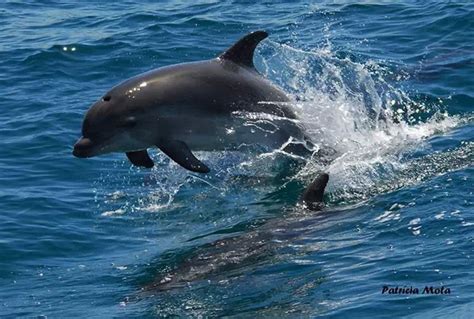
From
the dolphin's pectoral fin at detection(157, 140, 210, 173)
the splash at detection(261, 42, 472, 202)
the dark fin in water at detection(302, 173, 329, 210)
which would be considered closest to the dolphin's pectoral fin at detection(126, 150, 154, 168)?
the dolphin's pectoral fin at detection(157, 140, 210, 173)

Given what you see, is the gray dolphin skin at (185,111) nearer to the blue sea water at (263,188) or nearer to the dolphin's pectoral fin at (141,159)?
the dolphin's pectoral fin at (141,159)

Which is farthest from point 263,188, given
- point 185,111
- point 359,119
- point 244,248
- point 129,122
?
point 244,248

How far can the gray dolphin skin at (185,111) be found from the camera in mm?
13312

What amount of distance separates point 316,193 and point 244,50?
2.09 m

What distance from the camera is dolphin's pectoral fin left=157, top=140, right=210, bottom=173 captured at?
13138 millimetres

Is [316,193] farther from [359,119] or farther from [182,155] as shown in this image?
[359,119]

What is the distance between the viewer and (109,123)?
1327cm

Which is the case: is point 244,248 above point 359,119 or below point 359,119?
below

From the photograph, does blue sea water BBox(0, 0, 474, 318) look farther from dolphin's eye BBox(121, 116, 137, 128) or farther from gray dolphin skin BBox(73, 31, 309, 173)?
dolphin's eye BBox(121, 116, 137, 128)

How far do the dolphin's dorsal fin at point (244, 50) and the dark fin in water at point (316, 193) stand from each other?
1.91 meters

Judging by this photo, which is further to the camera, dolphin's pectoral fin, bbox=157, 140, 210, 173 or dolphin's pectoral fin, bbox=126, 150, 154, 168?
dolphin's pectoral fin, bbox=126, 150, 154, 168

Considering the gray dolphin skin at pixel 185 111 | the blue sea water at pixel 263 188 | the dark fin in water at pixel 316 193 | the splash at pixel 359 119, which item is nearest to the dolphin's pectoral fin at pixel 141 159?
the gray dolphin skin at pixel 185 111

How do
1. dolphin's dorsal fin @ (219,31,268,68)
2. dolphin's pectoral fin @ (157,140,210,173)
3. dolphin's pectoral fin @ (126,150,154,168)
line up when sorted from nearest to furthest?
dolphin's pectoral fin @ (157,140,210,173), dolphin's pectoral fin @ (126,150,154,168), dolphin's dorsal fin @ (219,31,268,68)

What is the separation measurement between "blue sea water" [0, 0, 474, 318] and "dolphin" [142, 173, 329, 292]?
0.10 ft
